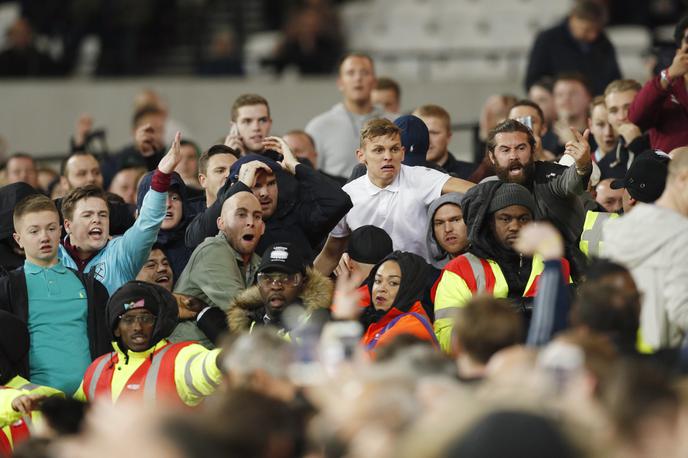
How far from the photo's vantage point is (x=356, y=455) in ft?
14.3

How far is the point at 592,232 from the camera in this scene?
7.98 meters

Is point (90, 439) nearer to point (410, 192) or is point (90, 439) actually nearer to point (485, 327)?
point (485, 327)

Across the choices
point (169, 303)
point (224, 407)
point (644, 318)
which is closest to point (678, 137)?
point (644, 318)

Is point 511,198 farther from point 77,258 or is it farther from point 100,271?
point 77,258

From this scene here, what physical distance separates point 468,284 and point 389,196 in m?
1.12

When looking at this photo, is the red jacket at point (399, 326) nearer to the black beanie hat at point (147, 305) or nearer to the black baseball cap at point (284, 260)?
the black baseball cap at point (284, 260)

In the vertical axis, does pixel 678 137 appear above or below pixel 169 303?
above

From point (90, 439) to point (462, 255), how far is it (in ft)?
13.5

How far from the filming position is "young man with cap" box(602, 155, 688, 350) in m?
6.43

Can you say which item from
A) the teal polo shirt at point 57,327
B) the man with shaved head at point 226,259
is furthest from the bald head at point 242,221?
the teal polo shirt at point 57,327

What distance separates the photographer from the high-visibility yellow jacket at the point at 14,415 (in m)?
7.04

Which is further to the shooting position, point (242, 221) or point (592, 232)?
point (242, 221)

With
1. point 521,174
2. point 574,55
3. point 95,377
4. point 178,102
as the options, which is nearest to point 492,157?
point 521,174

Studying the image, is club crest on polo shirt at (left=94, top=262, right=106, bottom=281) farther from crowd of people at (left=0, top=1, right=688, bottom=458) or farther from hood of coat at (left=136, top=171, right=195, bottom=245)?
hood of coat at (left=136, top=171, right=195, bottom=245)
